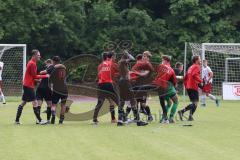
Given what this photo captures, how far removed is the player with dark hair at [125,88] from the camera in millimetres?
20172

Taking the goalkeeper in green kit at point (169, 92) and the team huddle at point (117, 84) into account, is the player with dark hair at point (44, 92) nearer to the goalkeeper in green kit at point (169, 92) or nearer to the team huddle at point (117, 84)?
the team huddle at point (117, 84)

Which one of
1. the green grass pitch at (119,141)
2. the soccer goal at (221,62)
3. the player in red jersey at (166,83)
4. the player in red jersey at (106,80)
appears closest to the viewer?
the green grass pitch at (119,141)

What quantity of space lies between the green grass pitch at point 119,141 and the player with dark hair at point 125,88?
1.12 feet

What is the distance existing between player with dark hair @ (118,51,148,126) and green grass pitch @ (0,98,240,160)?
34 centimetres

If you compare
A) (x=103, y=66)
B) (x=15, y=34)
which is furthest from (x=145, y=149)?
(x=15, y=34)

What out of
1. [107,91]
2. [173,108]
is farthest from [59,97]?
[173,108]

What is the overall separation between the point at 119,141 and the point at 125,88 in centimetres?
476

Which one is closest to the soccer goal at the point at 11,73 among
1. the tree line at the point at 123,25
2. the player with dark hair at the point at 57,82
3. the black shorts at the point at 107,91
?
the tree line at the point at 123,25

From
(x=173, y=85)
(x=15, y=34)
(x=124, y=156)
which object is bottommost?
(x=124, y=156)

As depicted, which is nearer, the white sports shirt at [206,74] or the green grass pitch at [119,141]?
the green grass pitch at [119,141]

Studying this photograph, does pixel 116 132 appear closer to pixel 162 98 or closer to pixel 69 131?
pixel 69 131

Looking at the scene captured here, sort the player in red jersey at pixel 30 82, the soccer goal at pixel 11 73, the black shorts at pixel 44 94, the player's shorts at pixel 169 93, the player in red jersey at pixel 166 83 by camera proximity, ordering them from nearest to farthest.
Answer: the player in red jersey at pixel 30 82 < the black shorts at pixel 44 94 < the player in red jersey at pixel 166 83 < the player's shorts at pixel 169 93 < the soccer goal at pixel 11 73

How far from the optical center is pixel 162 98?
21438mm

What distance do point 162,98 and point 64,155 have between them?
333 inches
